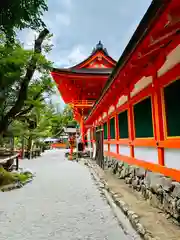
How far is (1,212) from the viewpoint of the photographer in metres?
4.34

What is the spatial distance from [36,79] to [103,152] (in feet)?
16.3

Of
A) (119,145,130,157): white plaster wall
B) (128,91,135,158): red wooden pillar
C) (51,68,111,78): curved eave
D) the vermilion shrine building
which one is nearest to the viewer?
the vermilion shrine building

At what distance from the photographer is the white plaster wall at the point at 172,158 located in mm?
3344

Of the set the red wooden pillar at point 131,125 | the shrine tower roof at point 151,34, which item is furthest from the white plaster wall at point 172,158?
the red wooden pillar at point 131,125

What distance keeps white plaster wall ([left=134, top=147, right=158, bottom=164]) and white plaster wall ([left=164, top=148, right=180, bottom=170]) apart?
0.43 meters

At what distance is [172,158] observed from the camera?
3506 millimetres

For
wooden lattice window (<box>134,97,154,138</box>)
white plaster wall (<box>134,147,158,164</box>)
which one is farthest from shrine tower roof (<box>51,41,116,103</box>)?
white plaster wall (<box>134,147,158,164</box>)

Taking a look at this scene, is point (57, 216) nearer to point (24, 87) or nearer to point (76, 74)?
point (24, 87)

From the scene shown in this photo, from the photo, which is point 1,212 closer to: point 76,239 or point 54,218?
point 54,218

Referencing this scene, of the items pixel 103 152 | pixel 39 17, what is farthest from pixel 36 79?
pixel 39 17

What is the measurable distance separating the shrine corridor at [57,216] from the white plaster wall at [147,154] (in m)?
1.33

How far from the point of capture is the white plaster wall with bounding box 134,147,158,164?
13.9 feet

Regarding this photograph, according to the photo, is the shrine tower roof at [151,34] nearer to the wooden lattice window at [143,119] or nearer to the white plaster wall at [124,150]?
the wooden lattice window at [143,119]

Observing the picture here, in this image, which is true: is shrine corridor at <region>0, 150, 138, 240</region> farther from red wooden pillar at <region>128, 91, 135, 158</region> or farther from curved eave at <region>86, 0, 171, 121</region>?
curved eave at <region>86, 0, 171, 121</region>
